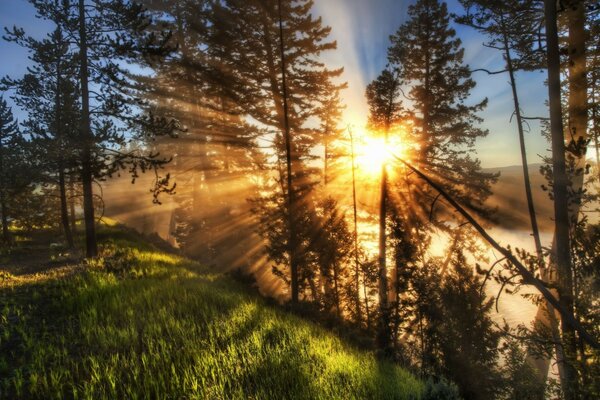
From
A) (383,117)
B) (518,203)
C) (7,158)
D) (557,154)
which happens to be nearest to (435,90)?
(383,117)

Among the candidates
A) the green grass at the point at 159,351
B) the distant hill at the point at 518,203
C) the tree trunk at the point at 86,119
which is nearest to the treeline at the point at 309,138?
the tree trunk at the point at 86,119

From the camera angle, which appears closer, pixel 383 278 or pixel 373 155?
pixel 383 278

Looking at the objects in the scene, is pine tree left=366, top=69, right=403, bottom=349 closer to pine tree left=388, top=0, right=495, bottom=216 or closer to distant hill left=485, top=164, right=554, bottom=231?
pine tree left=388, top=0, right=495, bottom=216

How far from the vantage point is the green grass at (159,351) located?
12.7 feet

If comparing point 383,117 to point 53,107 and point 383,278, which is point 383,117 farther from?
point 53,107

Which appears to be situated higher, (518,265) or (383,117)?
(383,117)

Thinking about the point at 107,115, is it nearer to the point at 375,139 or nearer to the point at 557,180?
the point at 375,139

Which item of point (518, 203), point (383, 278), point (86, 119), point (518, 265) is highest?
point (86, 119)

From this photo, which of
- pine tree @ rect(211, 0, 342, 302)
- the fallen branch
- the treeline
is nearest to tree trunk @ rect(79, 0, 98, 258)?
the treeline

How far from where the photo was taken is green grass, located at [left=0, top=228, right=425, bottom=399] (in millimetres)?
3881

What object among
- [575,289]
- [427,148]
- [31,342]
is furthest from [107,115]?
[427,148]

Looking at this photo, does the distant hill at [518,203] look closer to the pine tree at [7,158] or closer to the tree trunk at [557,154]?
the tree trunk at [557,154]

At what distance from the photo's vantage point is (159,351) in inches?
188

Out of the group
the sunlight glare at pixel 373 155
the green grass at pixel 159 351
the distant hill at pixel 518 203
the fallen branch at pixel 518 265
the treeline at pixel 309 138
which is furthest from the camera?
the distant hill at pixel 518 203
